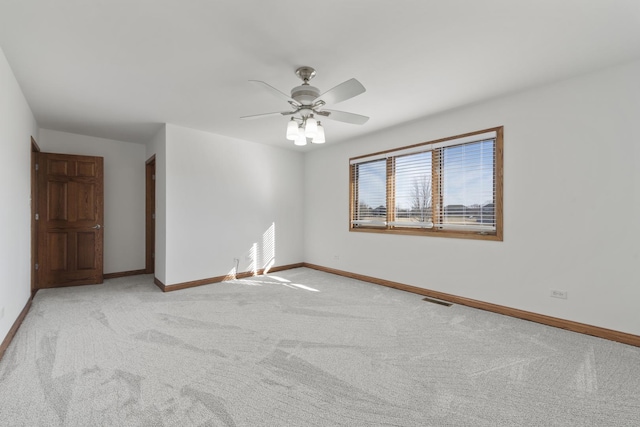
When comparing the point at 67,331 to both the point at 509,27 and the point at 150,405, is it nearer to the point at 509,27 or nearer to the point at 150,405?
the point at 150,405

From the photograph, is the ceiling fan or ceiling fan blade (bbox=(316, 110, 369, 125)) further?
ceiling fan blade (bbox=(316, 110, 369, 125))

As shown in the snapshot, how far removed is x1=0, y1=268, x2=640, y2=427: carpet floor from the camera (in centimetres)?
170

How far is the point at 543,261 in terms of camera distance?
3.07 metres

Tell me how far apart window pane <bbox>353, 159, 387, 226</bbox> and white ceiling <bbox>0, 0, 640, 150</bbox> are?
4.78 feet

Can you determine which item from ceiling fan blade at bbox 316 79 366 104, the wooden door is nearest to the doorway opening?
the wooden door

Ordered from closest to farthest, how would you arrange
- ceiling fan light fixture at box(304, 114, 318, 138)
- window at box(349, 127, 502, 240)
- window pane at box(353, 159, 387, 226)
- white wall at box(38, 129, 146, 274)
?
ceiling fan light fixture at box(304, 114, 318, 138) < window at box(349, 127, 502, 240) < window pane at box(353, 159, 387, 226) < white wall at box(38, 129, 146, 274)

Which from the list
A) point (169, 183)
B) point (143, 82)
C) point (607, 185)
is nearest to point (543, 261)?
point (607, 185)

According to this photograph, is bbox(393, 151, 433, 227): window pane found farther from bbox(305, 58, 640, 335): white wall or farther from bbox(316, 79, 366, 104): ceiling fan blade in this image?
bbox(316, 79, 366, 104): ceiling fan blade

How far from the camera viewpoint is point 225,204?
491 cm

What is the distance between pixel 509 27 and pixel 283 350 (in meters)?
2.99

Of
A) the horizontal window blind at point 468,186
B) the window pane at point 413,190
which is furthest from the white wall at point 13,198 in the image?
the horizontal window blind at point 468,186

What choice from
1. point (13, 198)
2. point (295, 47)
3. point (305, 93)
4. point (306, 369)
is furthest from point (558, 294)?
point (13, 198)

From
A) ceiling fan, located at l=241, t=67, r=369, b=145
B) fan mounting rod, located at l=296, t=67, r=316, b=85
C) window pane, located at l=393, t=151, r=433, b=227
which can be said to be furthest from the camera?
window pane, located at l=393, t=151, r=433, b=227

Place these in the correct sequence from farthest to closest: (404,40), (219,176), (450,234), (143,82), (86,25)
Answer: (219,176) → (450,234) → (143,82) → (404,40) → (86,25)
